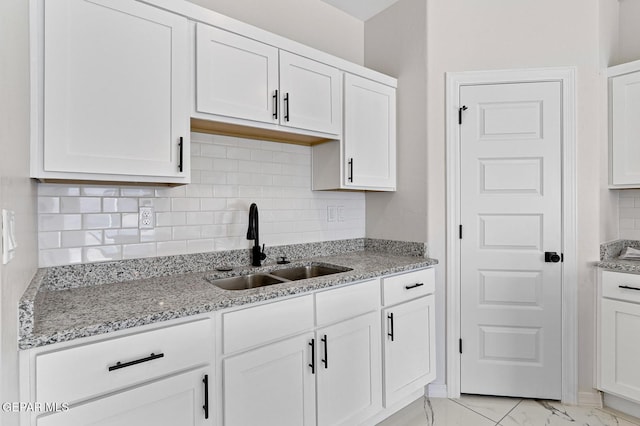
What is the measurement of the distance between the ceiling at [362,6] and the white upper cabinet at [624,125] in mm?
1652

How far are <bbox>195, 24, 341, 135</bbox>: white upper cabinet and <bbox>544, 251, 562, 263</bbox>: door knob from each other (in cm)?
162

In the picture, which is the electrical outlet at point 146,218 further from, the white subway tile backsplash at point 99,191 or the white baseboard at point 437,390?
the white baseboard at point 437,390

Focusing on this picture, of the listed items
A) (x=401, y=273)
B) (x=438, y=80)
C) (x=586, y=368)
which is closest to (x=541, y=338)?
(x=586, y=368)

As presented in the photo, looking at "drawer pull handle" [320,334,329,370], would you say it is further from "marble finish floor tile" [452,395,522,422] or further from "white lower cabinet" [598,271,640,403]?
"white lower cabinet" [598,271,640,403]

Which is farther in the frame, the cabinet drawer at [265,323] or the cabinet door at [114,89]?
the cabinet drawer at [265,323]

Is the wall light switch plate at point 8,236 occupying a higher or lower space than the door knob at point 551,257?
higher

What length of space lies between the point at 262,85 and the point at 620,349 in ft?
8.84

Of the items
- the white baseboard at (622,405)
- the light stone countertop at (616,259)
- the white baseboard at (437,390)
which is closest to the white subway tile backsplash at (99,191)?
the white baseboard at (437,390)

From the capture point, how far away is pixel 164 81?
1539 mm

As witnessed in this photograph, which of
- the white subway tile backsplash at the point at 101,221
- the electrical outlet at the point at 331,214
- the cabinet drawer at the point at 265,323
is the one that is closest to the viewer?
the cabinet drawer at the point at 265,323

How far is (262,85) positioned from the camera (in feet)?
6.10

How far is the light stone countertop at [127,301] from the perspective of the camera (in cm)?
106

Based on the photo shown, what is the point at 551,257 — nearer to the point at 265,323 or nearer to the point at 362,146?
the point at 362,146

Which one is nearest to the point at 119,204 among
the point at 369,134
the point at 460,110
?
the point at 369,134
